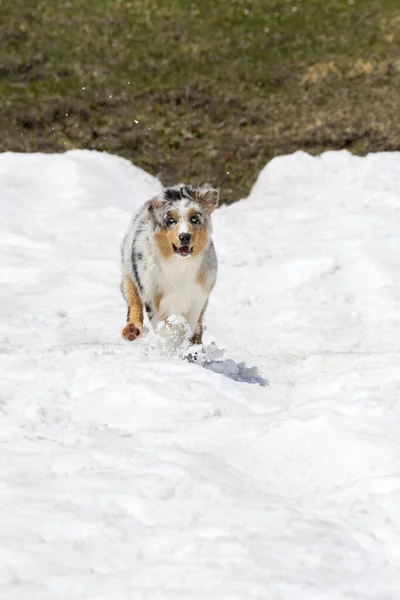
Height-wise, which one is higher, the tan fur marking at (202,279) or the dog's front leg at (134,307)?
the tan fur marking at (202,279)

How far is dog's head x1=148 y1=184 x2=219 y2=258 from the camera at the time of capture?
9.74 meters

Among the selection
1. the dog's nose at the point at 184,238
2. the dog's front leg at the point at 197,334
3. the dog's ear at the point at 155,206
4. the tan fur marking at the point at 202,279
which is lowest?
the dog's front leg at the point at 197,334

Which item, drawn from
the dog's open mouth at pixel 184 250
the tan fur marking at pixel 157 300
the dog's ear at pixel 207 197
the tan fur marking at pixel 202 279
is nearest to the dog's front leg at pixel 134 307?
the tan fur marking at pixel 157 300

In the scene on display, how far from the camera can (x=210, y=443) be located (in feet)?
23.3

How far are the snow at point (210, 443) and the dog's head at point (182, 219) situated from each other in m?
1.23

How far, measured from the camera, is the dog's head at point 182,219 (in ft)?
32.0

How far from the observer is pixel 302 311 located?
48.2ft

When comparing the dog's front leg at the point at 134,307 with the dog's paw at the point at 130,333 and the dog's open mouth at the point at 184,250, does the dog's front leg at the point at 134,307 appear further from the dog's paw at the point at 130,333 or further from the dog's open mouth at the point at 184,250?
the dog's open mouth at the point at 184,250

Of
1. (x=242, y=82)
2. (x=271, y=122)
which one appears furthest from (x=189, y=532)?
(x=242, y=82)

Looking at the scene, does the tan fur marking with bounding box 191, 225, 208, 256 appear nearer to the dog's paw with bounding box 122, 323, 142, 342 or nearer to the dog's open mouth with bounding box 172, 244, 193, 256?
the dog's open mouth with bounding box 172, 244, 193, 256

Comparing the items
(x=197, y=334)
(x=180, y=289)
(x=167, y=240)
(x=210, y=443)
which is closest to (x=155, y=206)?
(x=167, y=240)

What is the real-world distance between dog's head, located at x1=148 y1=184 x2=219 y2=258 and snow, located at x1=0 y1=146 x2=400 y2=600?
1229 millimetres

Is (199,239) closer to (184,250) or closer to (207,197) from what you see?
(184,250)

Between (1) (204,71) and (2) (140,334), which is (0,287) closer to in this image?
(2) (140,334)
